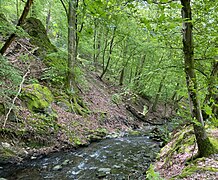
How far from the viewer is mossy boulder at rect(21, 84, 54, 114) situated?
780 cm

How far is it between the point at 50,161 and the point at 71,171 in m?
0.87

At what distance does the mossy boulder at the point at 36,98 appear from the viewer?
7.80m

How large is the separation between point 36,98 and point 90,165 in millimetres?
3556

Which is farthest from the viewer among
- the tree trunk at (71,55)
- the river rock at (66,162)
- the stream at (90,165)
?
the tree trunk at (71,55)

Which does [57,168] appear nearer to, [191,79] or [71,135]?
[71,135]

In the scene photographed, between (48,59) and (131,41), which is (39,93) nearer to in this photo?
(48,59)

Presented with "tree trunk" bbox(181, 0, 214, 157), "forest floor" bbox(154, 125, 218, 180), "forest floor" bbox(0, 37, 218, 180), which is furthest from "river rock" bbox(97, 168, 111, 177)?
"tree trunk" bbox(181, 0, 214, 157)

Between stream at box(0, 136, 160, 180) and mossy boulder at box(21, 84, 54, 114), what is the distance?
6.76 ft

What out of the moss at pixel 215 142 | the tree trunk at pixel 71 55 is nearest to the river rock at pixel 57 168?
the moss at pixel 215 142

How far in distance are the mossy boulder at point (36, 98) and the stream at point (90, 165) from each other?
2.06 meters

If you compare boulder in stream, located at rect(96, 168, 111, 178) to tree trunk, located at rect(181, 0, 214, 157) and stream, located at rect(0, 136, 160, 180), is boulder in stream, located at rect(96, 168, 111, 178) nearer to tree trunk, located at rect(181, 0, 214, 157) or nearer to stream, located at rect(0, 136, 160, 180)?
stream, located at rect(0, 136, 160, 180)

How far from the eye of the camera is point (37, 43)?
11609 mm

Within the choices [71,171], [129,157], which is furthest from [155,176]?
[129,157]

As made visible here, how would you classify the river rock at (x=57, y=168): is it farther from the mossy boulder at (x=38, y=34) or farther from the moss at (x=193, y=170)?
the mossy boulder at (x=38, y=34)
